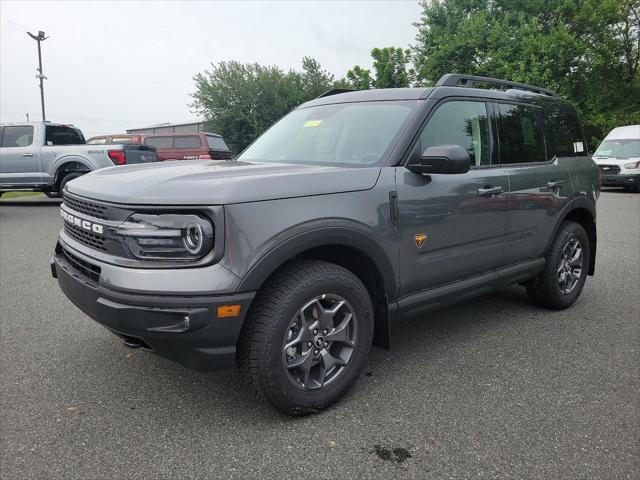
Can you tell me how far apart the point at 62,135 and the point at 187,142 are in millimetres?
6293

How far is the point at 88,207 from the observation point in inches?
104

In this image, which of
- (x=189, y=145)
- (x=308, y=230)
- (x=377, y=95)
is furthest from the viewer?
(x=189, y=145)

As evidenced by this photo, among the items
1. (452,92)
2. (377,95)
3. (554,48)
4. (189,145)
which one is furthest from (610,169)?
(377,95)

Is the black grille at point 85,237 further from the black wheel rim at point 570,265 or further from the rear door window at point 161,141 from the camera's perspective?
the rear door window at point 161,141

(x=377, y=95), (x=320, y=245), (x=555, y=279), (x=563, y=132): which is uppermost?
(x=377, y=95)

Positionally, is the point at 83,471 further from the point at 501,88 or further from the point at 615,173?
the point at 615,173

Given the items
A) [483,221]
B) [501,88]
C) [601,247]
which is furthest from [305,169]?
[601,247]

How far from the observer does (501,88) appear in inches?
161

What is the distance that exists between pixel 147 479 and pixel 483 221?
2537mm

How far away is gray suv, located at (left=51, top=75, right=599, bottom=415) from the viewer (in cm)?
228

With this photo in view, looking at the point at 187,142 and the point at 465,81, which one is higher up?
the point at 187,142

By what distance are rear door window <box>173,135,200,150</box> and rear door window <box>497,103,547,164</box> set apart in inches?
613

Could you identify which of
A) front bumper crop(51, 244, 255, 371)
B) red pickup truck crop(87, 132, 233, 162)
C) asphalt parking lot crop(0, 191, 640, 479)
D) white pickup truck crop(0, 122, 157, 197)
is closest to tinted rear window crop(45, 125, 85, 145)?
white pickup truck crop(0, 122, 157, 197)

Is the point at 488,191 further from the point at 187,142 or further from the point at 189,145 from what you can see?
the point at 187,142
